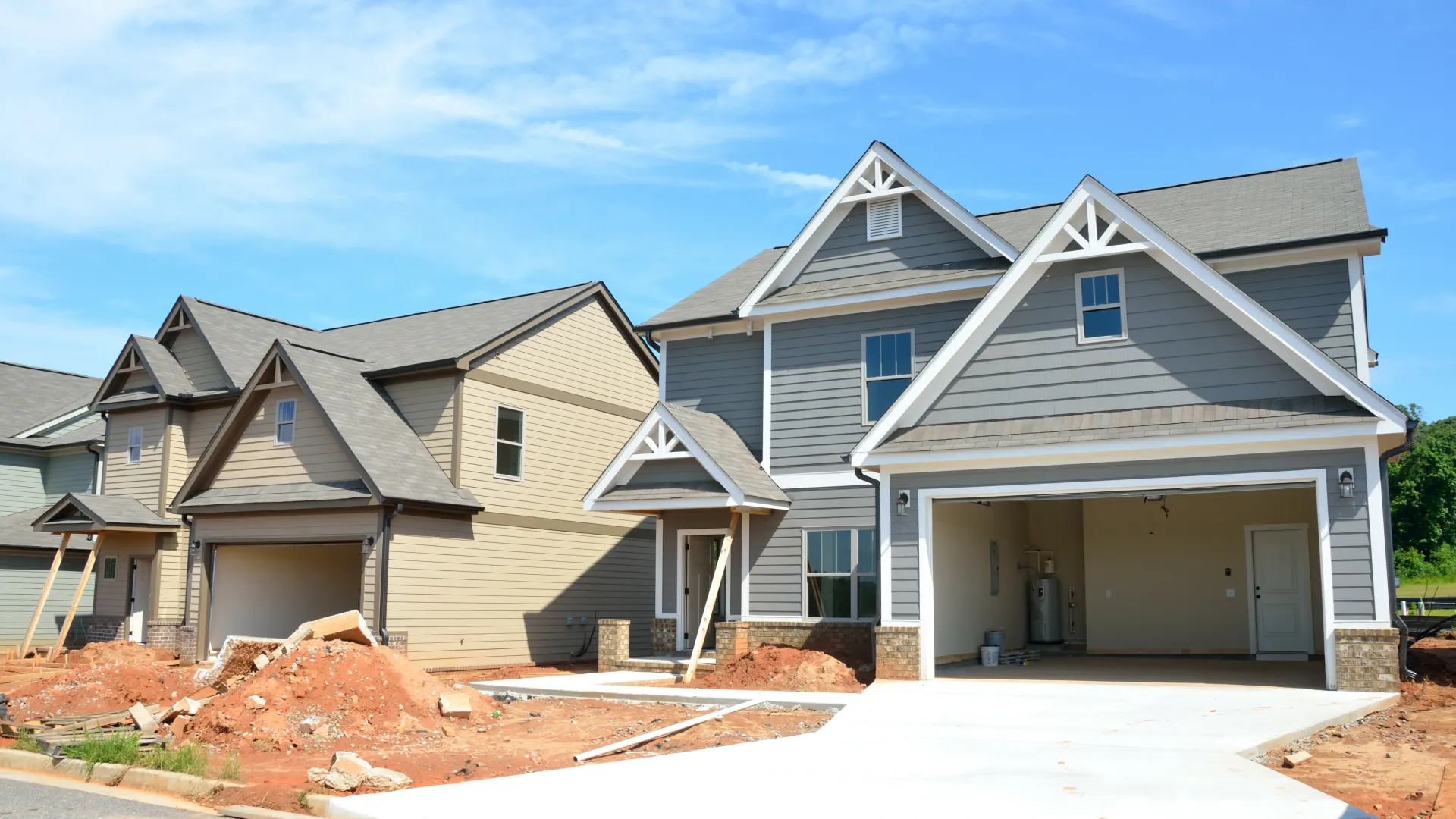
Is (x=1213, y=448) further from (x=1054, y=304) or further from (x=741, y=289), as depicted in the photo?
(x=741, y=289)

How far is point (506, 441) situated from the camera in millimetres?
23328

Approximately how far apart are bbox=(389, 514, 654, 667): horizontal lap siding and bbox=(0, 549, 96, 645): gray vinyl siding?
505 inches

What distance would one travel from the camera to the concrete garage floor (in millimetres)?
15477

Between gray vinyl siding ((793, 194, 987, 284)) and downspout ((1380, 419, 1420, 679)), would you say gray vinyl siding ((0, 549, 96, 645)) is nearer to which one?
gray vinyl siding ((793, 194, 987, 284))

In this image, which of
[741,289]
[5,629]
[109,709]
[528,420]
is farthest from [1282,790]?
[5,629]

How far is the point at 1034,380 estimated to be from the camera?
1602cm

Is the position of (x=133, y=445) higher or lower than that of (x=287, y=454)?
higher

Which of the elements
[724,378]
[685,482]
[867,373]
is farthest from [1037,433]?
[724,378]

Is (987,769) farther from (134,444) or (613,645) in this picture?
(134,444)

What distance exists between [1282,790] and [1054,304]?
8.80 meters

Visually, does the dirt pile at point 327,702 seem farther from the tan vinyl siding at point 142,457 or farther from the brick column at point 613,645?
the tan vinyl siding at point 142,457

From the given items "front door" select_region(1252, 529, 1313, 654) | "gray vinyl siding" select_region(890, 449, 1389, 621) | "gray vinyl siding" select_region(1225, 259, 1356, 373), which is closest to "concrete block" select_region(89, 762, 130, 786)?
"gray vinyl siding" select_region(890, 449, 1389, 621)

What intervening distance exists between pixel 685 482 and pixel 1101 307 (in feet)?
23.5

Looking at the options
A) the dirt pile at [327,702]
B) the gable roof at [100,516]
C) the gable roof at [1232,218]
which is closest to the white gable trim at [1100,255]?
the gable roof at [1232,218]
